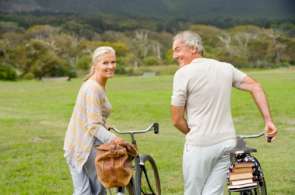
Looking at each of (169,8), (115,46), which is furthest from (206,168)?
(169,8)

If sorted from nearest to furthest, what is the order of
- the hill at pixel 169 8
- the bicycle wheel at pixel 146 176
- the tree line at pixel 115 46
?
the bicycle wheel at pixel 146 176 < the tree line at pixel 115 46 < the hill at pixel 169 8

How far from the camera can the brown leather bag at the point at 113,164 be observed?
4762mm

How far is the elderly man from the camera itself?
429cm

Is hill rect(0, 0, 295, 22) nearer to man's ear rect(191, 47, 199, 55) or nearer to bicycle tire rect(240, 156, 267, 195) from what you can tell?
bicycle tire rect(240, 156, 267, 195)

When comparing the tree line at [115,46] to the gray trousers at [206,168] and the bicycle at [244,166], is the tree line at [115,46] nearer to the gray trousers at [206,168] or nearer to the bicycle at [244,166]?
the gray trousers at [206,168]

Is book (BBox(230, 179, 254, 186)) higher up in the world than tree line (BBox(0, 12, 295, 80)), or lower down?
higher up

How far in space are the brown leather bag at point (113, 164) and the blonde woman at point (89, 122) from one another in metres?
0.07

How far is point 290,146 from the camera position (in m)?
11.7

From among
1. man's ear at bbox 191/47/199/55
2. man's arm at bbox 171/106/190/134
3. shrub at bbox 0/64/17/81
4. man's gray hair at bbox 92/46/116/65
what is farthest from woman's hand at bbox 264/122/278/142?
shrub at bbox 0/64/17/81

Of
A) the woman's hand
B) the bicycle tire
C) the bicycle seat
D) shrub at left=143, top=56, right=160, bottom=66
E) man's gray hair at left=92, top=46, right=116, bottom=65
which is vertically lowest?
shrub at left=143, top=56, right=160, bottom=66

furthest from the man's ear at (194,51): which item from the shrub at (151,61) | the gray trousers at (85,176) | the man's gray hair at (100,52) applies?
the shrub at (151,61)

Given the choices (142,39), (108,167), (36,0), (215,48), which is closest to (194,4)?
(36,0)

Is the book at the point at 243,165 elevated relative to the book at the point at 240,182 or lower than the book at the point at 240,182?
elevated

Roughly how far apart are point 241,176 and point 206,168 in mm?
226
